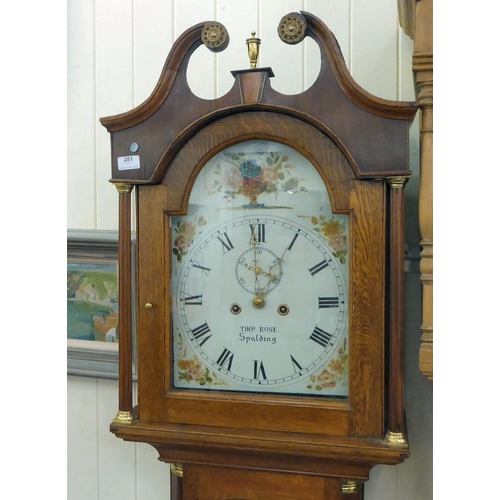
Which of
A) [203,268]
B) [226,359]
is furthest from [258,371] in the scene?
[203,268]

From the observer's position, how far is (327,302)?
0.75 meters

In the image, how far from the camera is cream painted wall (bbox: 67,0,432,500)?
95 centimetres

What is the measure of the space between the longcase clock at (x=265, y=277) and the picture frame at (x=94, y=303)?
1.02ft

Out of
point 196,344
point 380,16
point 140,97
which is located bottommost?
point 196,344

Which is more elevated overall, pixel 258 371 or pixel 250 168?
pixel 250 168

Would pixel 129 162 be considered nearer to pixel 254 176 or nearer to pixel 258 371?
pixel 254 176

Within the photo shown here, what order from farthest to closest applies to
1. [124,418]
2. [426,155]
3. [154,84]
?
[154,84]
[124,418]
[426,155]

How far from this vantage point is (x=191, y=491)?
2.68 feet

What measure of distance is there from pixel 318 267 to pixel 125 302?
0.97 feet

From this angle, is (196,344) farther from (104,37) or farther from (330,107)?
(104,37)

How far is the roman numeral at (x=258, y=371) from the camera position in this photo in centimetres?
77

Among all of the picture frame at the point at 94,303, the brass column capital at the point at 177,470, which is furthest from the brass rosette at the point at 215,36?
the brass column capital at the point at 177,470

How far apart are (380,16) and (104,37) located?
0.57m
